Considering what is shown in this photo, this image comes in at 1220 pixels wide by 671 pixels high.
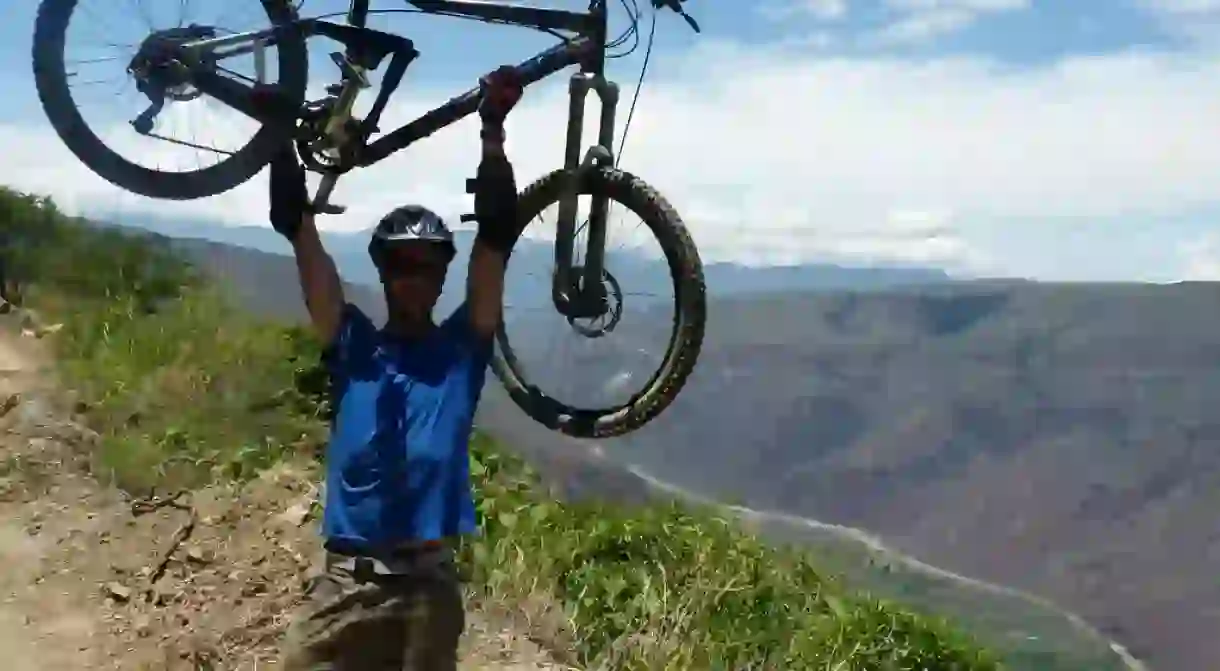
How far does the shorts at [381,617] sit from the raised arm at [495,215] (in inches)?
27.3

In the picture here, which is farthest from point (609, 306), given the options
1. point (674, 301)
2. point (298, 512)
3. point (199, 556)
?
point (199, 556)

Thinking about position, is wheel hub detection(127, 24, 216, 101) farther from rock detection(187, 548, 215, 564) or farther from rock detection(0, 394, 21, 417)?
rock detection(0, 394, 21, 417)

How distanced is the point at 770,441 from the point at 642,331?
24.1 metres

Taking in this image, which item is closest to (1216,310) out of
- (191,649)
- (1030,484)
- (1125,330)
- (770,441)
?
(1125,330)

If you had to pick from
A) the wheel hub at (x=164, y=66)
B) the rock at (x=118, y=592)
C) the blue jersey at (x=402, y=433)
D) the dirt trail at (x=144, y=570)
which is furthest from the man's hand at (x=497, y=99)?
the rock at (x=118, y=592)

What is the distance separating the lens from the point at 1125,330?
31.7m

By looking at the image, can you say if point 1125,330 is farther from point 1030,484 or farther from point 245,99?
point 245,99

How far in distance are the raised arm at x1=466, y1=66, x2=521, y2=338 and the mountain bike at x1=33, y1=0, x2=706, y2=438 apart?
827 mm

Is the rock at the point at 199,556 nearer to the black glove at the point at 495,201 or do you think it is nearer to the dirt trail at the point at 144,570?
the dirt trail at the point at 144,570

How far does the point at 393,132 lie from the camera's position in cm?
442

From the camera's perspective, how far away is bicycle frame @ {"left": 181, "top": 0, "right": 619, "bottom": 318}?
4219mm

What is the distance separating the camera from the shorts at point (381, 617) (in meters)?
3.15

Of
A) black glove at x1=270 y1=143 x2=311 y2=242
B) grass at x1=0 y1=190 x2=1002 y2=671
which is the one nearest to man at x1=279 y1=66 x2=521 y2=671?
black glove at x1=270 y1=143 x2=311 y2=242

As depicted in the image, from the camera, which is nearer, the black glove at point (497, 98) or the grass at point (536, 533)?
the black glove at point (497, 98)
